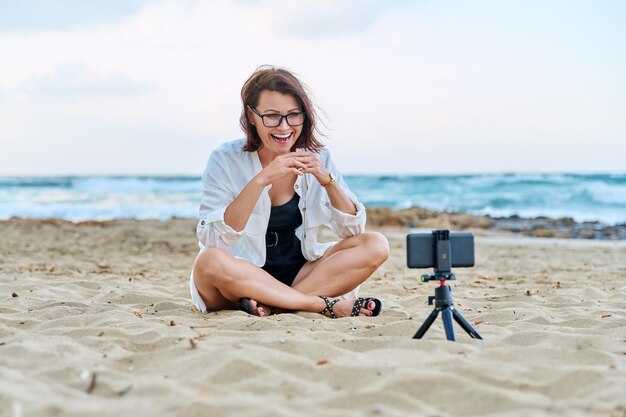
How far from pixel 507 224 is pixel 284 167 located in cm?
1003

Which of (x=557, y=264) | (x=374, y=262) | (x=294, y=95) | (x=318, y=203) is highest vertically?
(x=294, y=95)

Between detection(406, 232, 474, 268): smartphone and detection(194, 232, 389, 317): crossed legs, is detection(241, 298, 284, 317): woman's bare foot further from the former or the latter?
detection(406, 232, 474, 268): smartphone

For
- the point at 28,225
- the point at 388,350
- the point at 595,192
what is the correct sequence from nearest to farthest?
the point at 388,350
the point at 28,225
the point at 595,192

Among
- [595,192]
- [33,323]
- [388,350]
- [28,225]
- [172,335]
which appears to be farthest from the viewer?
[595,192]

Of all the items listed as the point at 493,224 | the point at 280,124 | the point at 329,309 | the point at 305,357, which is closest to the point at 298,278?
the point at 329,309

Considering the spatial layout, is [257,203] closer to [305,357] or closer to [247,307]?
[247,307]

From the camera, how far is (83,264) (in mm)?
6637

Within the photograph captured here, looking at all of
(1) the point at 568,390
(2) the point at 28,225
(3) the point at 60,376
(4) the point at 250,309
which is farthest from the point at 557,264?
(2) the point at 28,225

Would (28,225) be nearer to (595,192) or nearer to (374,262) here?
(374,262)

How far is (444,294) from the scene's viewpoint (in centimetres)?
276

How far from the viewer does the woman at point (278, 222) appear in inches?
138

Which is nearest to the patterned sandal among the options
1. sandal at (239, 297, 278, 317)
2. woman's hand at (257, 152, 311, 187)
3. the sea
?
sandal at (239, 297, 278, 317)

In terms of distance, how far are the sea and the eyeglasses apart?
35.4 feet

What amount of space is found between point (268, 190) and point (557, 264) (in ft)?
13.9
